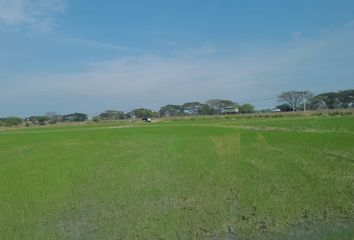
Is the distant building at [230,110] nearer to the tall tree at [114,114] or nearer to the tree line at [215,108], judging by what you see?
the tree line at [215,108]

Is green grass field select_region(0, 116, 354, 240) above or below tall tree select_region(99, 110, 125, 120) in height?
below

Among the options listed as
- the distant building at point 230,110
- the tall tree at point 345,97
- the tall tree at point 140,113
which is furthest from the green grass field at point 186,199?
the tall tree at point 140,113

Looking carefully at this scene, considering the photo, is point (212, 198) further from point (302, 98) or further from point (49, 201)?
point (302, 98)

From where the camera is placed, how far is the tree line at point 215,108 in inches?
3428

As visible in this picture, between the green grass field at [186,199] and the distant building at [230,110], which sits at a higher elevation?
the distant building at [230,110]

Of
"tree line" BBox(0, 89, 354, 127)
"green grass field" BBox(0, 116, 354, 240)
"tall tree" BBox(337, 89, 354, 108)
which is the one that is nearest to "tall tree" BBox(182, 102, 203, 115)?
"tree line" BBox(0, 89, 354, 127)

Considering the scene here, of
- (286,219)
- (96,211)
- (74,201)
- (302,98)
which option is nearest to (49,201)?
(74,201)

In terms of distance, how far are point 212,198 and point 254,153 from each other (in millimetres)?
9308

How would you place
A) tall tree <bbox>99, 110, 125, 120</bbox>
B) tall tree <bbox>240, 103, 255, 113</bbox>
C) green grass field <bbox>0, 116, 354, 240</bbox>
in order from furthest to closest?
tall tree <bbox>99, 110, 125, 120</bbox> → tall tree <bbox>240, 103, 255, 113</bbox> → green grass field <bbox>0, 116, 354, 240</bbox>

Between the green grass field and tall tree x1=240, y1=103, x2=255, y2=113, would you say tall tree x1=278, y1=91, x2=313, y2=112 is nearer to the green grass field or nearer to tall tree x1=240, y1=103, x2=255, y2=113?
tall tree x1=240, y1=103, x2=255, y2=113

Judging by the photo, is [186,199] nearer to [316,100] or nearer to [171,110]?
[316,100]

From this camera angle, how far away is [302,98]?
305 feet

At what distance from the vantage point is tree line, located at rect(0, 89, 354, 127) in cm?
8706

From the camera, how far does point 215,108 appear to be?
110 m
